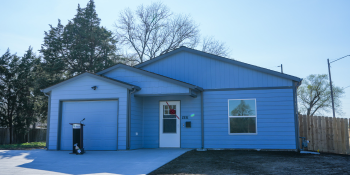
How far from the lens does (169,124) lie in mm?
12742

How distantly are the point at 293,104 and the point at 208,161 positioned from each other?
504 centimetres

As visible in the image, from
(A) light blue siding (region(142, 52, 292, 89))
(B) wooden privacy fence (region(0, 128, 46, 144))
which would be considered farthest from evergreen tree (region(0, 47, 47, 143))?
(A) light blue siding (region(142, 52, 292, 89))

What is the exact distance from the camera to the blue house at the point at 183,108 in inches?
455

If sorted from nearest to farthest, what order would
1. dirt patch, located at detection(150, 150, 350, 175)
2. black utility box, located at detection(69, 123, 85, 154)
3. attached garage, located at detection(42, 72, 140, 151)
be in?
1. dirt patch, located at detection(150, 150, 350, 175)
2. black utility box, located at detection(69, 123, 85, 154)
3. attached garage, located at detection(42, 72, 140, 151)

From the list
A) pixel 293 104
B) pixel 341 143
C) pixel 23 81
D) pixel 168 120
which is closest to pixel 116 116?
pixel 168 120

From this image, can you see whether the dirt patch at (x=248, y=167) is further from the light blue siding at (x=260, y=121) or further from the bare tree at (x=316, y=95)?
the bare tree at (x=316, y=95)

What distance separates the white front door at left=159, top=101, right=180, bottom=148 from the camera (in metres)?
12.6

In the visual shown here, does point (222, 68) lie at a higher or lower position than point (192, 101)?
higher

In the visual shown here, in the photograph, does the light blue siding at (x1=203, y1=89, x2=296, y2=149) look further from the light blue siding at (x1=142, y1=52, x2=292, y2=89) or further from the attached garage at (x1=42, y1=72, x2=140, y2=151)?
the attached garage at (x1=42, y1=72, x2=140, y2=151)

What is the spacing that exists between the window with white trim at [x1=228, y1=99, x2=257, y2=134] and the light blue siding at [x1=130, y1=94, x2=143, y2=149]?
374 centimetres

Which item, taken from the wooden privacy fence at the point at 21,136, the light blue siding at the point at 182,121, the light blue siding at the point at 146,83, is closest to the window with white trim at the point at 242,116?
the light blue siding at the point at 182,121

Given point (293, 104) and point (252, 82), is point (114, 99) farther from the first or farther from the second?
point (293, 104)

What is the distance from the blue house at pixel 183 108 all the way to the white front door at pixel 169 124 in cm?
4

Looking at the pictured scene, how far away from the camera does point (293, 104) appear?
37.9 feet
